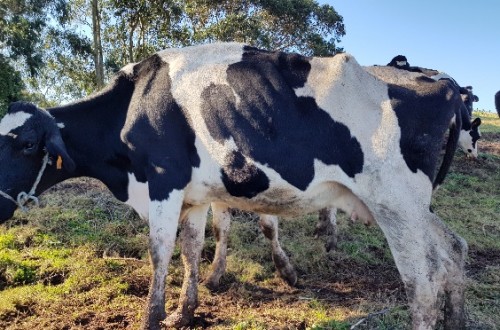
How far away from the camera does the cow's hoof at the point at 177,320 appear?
14.6 feet

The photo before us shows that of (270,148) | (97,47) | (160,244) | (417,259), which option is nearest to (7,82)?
(97,47)

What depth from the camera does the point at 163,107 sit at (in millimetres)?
4258

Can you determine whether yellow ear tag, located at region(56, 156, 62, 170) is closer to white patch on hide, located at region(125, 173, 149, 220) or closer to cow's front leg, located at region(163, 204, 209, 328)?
white patch on hide, located at region(125, 173, 149, 220)

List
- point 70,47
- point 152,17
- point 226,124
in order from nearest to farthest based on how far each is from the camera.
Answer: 1. point 226,124
2. point 152,17
3. point 70,47

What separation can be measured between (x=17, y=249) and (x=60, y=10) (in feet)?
44.8

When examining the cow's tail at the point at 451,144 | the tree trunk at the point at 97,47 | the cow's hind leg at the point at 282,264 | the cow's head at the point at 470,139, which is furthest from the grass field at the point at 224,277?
the tree trunk at the point at 97,47

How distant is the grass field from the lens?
4.69 meters

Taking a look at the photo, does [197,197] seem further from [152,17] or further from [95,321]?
[152,17]

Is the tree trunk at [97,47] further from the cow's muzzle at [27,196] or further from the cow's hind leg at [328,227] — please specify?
the cow's muzzle at [27,196]

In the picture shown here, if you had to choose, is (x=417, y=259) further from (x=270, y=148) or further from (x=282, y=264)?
(x=282, y=264)

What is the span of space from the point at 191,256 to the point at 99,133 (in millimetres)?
1553

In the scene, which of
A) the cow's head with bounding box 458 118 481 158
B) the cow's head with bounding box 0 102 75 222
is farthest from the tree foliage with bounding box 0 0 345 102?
the cow's head with bounding box 0 102 75 222

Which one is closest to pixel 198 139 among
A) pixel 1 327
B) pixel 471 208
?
pixel 1 327

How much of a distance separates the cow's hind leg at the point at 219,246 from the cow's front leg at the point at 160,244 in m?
1.31
